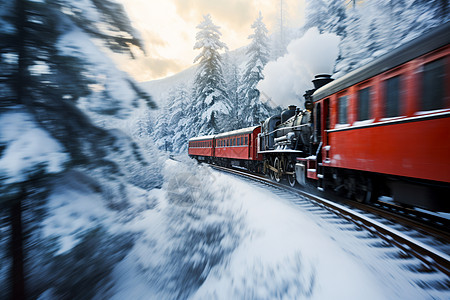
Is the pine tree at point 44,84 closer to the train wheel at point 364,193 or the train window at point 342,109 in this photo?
the train window at point 342,109

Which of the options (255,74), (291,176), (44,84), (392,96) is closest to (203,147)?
(255,74)

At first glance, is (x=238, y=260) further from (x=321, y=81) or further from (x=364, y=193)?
(x=321, y=81)

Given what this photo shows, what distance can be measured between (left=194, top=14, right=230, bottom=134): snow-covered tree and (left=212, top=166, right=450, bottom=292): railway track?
75.6ft

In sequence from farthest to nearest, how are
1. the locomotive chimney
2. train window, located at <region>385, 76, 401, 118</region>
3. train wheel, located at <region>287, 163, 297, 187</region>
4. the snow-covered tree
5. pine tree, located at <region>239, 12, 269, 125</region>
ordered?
pine tree, located at <region>239, 12, 269, 125</region>, the snow-covered tree, the locomotive chimney, train wheel, located at <region>287, 163, 297, 187</region>, train window, located at <region>385, 76, 401, 118</region>

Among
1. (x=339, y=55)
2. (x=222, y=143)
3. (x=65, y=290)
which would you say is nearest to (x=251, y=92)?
(x=222, y=143)

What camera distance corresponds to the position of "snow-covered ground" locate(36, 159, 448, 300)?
2963 mm

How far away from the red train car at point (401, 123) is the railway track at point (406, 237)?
550 millimetres

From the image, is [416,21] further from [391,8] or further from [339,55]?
[339,55]

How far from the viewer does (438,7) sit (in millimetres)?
12078

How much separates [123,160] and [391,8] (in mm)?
18721

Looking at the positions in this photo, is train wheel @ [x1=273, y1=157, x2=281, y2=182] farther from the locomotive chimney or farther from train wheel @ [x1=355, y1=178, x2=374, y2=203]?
train wheel @ [x1=355, y1=178, x2=374, y2=203]

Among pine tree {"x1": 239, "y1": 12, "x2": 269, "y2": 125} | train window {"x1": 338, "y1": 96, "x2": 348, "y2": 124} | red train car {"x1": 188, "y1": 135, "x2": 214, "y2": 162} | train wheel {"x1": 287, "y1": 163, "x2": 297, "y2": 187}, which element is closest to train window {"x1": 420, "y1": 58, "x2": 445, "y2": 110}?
train window {"x1": 338, "y1": 96, "x2": 348, "y2": 124}

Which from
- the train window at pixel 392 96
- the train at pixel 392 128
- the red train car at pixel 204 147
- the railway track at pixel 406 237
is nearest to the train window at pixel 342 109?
the train at pixel 392 128

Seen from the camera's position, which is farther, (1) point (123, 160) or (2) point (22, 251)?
(1) point (123, 160)
